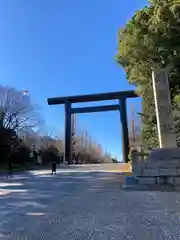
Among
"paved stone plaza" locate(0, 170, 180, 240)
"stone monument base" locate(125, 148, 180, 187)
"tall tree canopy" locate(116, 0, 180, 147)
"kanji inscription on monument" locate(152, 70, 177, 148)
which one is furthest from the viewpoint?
"kanji inscription on monument" locate(152, 70, 177, 148)

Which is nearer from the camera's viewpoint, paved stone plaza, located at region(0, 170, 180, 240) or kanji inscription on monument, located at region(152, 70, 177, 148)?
paved stone plaza, located at region(0, 170, 180, 240)

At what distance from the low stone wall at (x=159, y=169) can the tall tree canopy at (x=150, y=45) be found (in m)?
4.73

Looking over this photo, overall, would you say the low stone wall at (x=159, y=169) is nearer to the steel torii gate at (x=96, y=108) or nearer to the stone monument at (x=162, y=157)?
the stone monument at (x=162, y=157)

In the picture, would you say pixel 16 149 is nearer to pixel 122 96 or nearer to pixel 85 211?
pixel 122 96

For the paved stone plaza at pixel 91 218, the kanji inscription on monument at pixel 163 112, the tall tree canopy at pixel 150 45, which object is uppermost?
the tall tree canopy at pixel 150 45

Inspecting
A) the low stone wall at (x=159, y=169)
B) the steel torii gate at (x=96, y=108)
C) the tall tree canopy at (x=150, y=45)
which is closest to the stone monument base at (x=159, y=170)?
the low stone wall at (x=159, y=169)

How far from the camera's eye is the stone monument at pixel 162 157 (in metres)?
12.2

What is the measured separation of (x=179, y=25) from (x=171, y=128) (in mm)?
4725

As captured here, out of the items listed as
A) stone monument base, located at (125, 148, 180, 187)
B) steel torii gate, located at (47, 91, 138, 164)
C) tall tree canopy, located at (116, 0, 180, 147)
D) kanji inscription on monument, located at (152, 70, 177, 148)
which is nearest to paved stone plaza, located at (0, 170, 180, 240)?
stone monument base, located at (125, 148, 180, 187)

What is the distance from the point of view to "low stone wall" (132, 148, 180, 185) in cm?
1212

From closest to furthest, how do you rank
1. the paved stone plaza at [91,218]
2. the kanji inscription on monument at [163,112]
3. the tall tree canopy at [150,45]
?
the paved stone plaza at [91,218]
the tall tree canopy at [150,45]
the kanji inscription on monument at [163,112]

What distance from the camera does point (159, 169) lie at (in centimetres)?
1230

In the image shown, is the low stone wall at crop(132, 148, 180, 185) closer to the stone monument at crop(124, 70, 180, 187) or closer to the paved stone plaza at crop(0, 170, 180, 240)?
the stone monument at crop(124, 70, 180, 187)

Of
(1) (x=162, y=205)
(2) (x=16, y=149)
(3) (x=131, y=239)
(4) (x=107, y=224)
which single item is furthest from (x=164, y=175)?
(2) (x=16, y=149)
